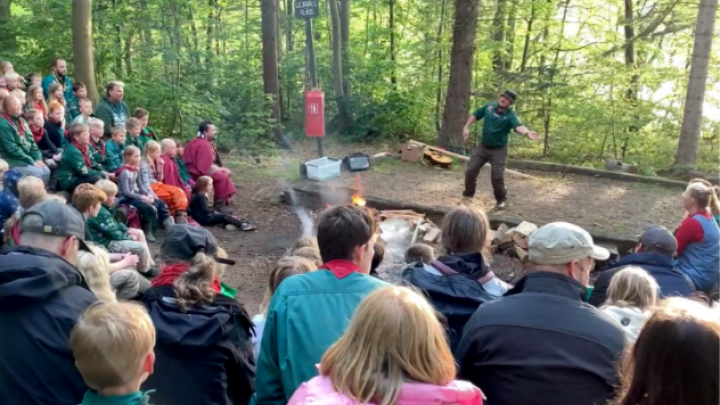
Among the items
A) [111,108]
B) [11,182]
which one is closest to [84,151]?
[11,182]

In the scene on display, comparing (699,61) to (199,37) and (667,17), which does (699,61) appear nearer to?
(667,17)

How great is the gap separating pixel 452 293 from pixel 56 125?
306 inches

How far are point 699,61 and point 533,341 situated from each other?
464 inches

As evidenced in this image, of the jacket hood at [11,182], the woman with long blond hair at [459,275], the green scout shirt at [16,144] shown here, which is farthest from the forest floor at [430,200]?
the woman with long blond hair at [459,275]

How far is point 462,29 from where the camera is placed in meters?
13.9

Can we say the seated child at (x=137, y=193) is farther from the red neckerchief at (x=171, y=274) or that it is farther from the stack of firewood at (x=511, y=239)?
the red neckerchief at (x=171, y=274)

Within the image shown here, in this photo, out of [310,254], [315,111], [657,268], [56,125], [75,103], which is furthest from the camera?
[315,111]

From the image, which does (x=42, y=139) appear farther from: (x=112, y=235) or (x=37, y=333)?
(x=37, y=333)

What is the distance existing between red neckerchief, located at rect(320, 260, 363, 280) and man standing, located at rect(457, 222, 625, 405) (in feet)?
1.84

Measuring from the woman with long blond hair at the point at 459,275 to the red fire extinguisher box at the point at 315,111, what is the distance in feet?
27.6

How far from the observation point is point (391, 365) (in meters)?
1.96

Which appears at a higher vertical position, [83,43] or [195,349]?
Answer: [83,43]

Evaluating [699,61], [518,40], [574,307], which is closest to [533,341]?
[574,307]

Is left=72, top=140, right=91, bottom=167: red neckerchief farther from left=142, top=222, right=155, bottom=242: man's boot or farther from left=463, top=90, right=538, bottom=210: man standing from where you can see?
left=463, top=90, right=538, bottom=210: man standing
